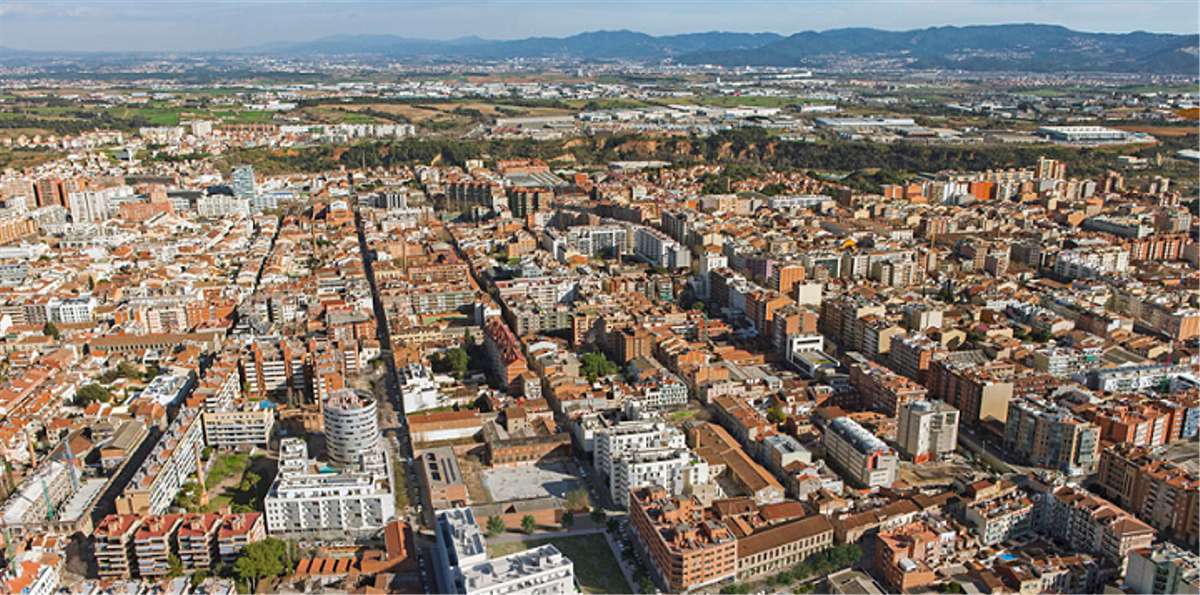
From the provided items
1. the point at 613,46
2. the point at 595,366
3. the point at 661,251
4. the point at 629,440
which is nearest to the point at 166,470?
the point at 629,440

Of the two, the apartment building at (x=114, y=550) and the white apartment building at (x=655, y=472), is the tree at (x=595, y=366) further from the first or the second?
the apartment building at (x=114, y=550)

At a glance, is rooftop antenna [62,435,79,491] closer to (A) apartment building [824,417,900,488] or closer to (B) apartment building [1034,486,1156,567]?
(A) apartment building [824,417,900,488]

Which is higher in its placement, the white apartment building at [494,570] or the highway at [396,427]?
the white apartment building at [494,570]

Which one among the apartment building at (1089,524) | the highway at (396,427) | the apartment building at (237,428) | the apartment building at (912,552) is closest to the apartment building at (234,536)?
the highway at (396,427)

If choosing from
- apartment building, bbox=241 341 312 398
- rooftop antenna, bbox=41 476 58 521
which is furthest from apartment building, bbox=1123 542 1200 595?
rooftop antenna, bbox=41 476 58 521

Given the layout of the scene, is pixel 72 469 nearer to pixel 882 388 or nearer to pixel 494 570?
pixel 494 570

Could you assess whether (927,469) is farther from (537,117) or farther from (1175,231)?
(537,117)

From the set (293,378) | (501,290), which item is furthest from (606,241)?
(293,378)
